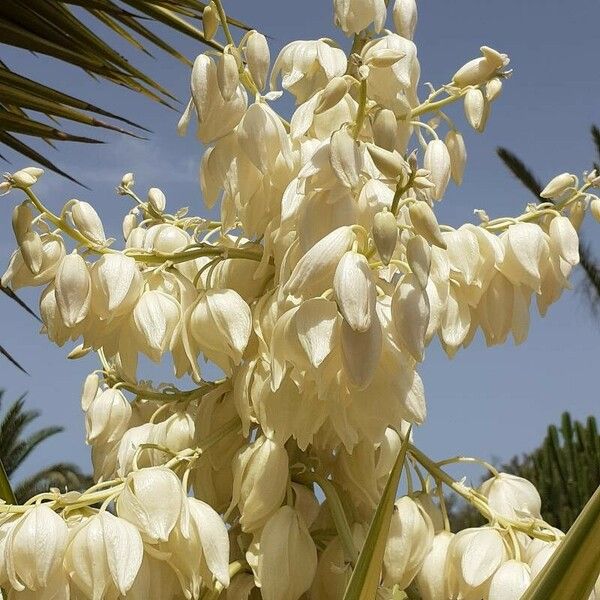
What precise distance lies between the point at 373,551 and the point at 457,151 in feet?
1.41

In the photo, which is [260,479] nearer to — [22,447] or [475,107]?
[475,107]

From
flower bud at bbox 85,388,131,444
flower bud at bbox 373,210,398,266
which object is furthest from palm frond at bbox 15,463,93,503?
flower bud at bbox 373,210,398,266

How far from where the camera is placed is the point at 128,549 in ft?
2.54

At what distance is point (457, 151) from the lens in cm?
99

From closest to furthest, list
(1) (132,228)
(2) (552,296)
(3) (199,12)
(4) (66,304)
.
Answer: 1. (4) (66,304)
2. (2) (552,296)
3. (1) (132,228)
4. (3) (199,12)

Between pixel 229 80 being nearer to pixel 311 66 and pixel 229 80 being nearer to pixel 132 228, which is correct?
pixel 311 66

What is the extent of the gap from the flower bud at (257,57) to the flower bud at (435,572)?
1.49 feet

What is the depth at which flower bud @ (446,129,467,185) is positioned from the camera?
992 mm

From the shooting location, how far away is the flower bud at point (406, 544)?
0.91 metres

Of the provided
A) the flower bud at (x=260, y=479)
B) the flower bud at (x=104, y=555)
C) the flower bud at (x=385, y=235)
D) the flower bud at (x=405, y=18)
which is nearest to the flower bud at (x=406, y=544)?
the flower bud at (x=260, y=479)

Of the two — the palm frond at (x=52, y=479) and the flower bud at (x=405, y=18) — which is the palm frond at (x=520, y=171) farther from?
the flower bud at (x=405, y=18)

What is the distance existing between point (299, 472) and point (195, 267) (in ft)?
0.86

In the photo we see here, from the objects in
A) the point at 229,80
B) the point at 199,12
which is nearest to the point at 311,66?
the point at 229,80

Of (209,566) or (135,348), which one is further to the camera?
(135,348)
